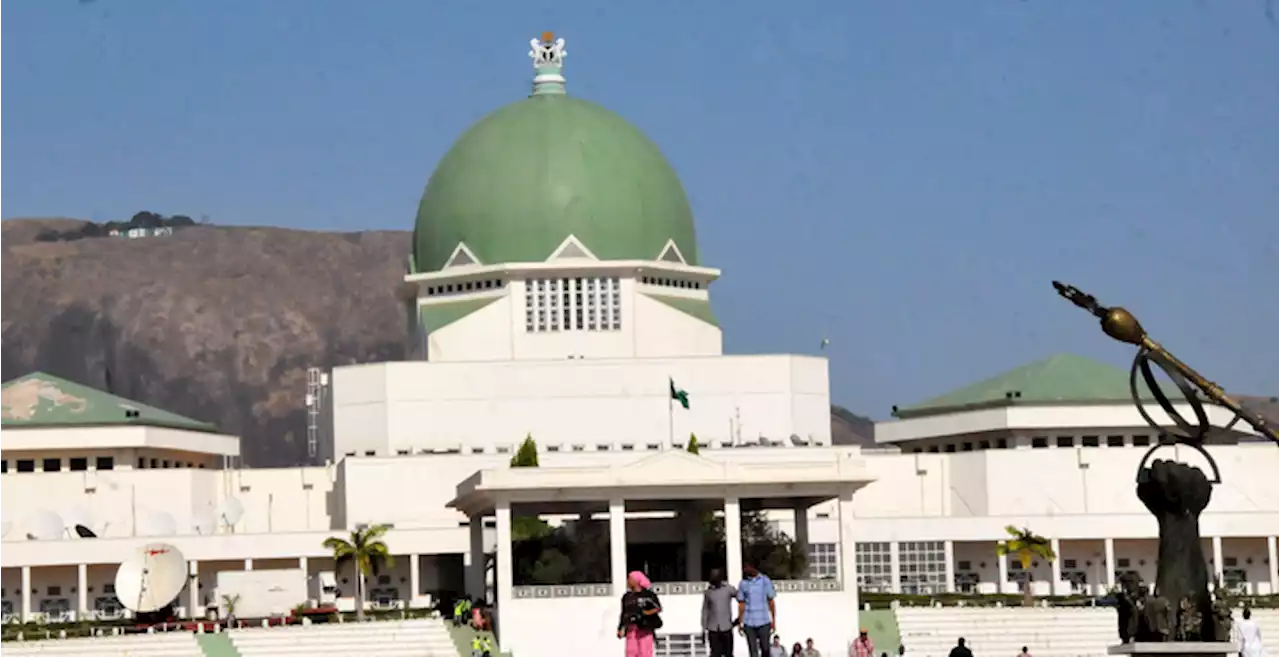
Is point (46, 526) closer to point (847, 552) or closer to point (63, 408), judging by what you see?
point (63, 408)

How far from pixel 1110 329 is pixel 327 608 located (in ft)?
158

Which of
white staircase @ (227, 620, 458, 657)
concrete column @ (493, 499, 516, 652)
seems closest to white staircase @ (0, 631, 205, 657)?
white staircase @ (227, 620, 458, 657)

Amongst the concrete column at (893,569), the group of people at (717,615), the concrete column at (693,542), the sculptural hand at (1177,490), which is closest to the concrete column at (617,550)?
the concrete column at (693,542)

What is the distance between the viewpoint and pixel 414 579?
289 feet

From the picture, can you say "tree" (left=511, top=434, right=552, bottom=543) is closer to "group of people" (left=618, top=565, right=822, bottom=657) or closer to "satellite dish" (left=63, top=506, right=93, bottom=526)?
"satellite dish" (left=63, top=506, right=93, bottom=526)

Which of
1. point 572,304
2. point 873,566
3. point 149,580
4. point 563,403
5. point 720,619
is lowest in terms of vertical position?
point 720,619

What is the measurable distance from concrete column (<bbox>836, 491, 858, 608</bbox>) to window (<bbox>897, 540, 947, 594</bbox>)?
2032 cm

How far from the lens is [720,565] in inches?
2943

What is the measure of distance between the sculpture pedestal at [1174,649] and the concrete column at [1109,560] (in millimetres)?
55684

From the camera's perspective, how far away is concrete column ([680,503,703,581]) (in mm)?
75812

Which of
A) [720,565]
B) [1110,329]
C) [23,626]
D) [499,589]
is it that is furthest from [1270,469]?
[1110,329]

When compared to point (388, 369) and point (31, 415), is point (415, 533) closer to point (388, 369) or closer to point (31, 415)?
point (388, 369)

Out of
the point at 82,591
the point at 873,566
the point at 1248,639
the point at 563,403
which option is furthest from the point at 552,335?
the point at 1248,639

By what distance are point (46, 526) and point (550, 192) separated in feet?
62.2
